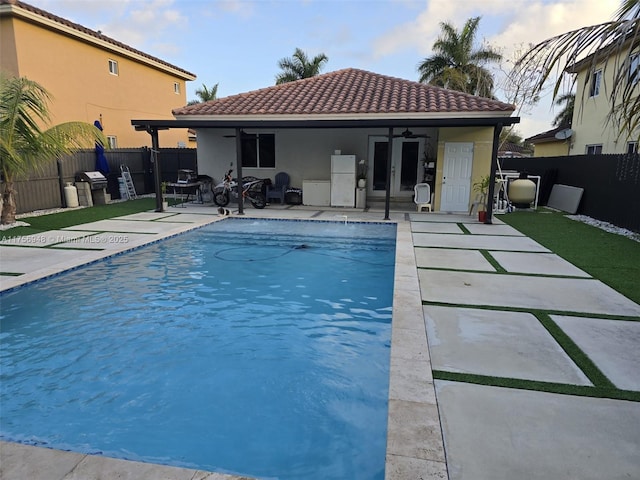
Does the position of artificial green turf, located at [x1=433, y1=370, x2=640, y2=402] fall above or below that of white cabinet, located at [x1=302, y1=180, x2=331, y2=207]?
below

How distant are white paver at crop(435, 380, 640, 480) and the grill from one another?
1295 centimetres

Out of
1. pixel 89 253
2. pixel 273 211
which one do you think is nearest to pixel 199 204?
pixel 273 211

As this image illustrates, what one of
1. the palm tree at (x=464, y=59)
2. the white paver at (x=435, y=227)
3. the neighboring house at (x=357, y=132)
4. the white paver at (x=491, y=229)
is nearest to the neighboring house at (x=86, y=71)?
the neighboring house at (x=357, y=132)

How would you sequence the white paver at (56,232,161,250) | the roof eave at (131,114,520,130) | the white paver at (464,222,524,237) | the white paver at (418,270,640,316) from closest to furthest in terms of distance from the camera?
1. the white paver at (418,270,640,316)
2. the white paver at (56,232,161,250)
3. the white paver at (464,222,524,237)
4. the roof eave at (131,114,520,130)

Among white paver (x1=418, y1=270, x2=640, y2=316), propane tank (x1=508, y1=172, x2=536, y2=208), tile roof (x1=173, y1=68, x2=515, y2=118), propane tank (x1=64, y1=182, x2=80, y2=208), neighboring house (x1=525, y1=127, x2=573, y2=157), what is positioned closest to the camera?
white paver (x1=418, y1=270, x2=640, y2=316)

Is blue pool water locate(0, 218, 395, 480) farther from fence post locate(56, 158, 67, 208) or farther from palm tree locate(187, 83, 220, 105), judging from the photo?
palm tree locate(187, 83, 220, 105)

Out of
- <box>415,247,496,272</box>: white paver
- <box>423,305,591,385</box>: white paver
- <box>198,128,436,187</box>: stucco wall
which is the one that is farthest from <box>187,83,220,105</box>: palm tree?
<box>423,305,591,385</box>: white paver

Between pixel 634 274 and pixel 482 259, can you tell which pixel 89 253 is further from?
pixel 634 274

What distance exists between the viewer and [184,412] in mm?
3145

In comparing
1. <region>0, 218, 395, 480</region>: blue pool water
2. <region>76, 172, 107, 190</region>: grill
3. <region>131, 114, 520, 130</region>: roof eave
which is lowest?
<region>0, 218, 395, 480</region>: blue pool water

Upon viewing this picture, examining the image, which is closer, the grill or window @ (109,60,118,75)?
the grill

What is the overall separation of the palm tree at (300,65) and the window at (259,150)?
14316 millimetres

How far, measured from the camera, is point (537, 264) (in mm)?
6543

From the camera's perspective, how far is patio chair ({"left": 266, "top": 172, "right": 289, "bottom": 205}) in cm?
1366
